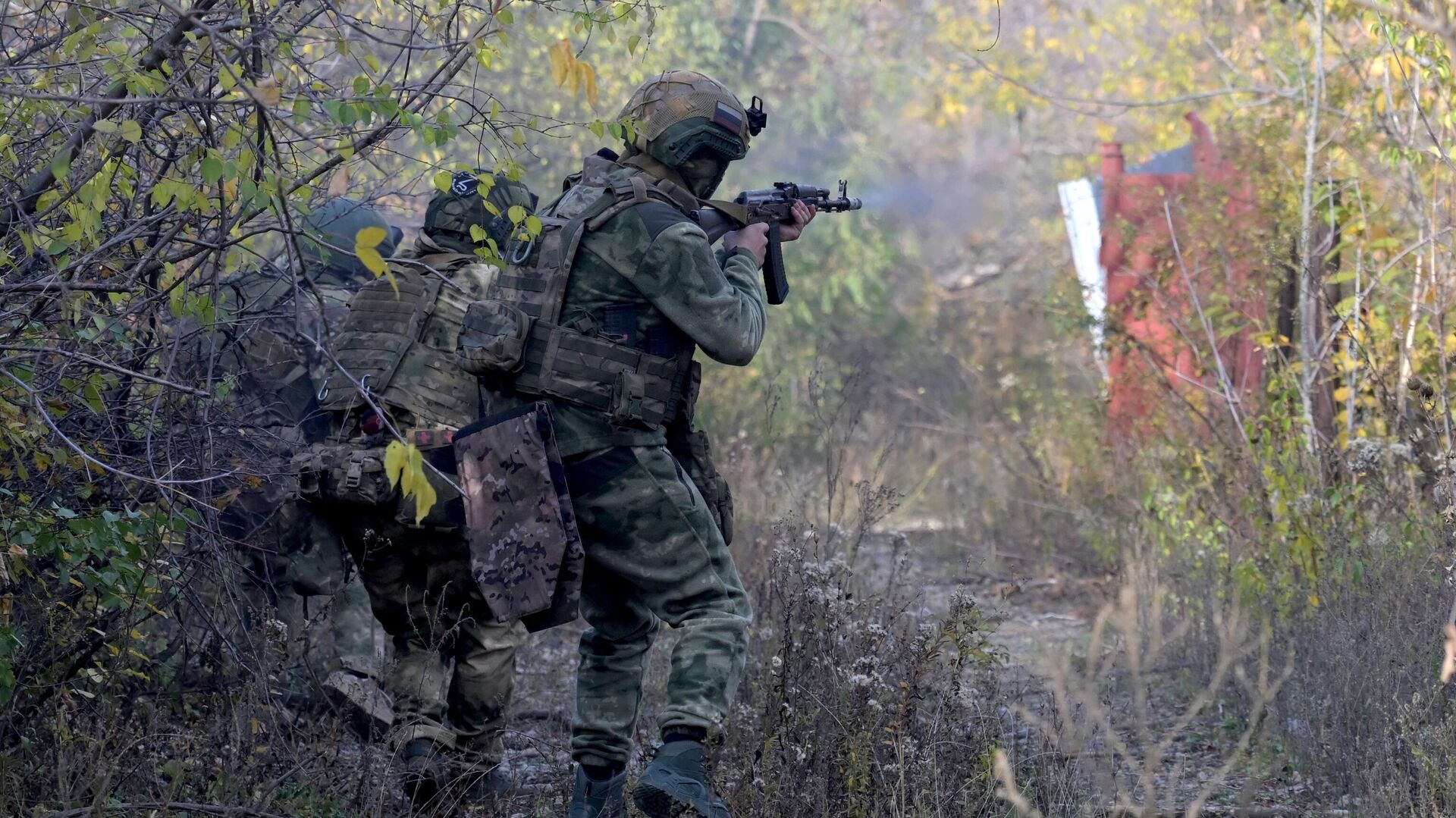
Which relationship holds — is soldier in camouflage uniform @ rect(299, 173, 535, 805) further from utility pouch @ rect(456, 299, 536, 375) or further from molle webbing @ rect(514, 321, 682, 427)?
molle webbing @ rect(514, 321, 682, 427)

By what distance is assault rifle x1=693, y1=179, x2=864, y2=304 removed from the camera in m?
4.27

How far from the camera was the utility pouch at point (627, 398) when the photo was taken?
3.88m

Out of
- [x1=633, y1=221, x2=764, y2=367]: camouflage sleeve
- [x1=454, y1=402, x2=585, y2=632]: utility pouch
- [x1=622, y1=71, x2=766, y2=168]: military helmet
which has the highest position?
[x1=622, y1=71, x2=766, y2=168]: military helmet

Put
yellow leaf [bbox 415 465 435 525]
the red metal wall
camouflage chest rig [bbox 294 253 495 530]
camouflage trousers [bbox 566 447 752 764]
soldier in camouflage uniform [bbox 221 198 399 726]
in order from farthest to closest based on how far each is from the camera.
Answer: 1. the red metal wall
2. soldier in camouflage uniform [bbox 221 198 399 726]
3. camouflage chest rig [bbox 294 253 495 530]
4. camouflage trousers [bbox 566 447 752 764]
5. yellow leaf [bbox 415 465 435 525]

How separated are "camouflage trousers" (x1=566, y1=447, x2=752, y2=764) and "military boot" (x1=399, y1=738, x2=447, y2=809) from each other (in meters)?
0.44

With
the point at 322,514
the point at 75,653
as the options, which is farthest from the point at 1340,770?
the point at 75,653

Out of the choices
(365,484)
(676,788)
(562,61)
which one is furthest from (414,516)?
(562,61)

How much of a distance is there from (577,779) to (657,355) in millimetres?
1159

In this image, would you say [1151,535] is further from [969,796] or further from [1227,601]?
[969,796]

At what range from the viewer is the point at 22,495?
3568 millimetres

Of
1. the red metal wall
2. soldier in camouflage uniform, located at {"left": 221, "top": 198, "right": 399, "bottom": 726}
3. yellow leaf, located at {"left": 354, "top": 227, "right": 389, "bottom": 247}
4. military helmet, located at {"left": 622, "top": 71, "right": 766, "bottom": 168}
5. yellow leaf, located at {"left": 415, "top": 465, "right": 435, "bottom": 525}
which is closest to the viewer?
yellow leaf, located at {"left": 354, "top": 227, "right": 389, "bottom": 247}

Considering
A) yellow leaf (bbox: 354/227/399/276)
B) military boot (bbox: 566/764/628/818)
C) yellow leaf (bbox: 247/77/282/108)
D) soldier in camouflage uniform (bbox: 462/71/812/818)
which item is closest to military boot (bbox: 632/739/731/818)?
soldier in camouflage uniform (bbox: 462/71/812/818)

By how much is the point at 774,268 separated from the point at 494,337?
34.4 inches

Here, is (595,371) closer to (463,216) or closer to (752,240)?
(752,240)
